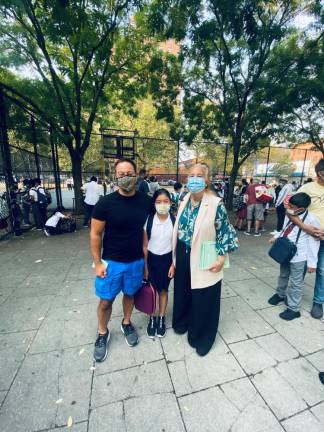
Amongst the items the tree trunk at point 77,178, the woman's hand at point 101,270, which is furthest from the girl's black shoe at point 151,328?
the tree trunk at point 77,178

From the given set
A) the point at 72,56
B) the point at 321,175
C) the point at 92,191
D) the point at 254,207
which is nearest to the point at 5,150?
the point at 92,191

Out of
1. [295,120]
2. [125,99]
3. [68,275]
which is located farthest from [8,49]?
[295,120]

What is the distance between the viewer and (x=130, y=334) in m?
2.34

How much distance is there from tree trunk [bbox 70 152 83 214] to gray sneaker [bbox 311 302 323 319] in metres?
8.72

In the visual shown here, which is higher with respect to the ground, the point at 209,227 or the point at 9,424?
the point at 209,227

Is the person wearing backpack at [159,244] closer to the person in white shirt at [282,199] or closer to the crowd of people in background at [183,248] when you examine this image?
the crowd of people in background at [183,248]

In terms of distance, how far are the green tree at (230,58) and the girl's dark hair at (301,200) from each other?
6.57 metres

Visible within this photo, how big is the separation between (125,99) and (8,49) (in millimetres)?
4363

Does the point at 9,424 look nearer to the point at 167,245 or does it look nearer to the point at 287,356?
the point at 167,245

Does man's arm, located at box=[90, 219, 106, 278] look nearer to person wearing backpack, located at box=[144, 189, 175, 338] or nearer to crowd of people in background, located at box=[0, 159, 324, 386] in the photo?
crowd of people in background, located at box=[0, 159, 324, 386]

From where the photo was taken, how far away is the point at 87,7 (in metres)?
5.77

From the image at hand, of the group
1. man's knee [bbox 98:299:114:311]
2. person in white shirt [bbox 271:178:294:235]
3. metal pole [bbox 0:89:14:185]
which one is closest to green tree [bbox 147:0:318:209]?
person in white shirt [bbox 271:178:294:235]

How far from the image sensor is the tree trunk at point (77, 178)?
28.3 feet

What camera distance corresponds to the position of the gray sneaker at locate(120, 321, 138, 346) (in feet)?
7.45
